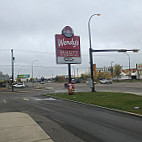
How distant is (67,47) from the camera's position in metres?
21.9

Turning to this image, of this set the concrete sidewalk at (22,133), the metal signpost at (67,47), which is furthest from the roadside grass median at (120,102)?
the metal signpost at (67,47)

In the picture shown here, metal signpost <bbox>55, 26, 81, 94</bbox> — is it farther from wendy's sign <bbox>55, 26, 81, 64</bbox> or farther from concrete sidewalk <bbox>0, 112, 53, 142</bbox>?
concrete sidewalk <bbox>0, 112, 53, 142</bbox>

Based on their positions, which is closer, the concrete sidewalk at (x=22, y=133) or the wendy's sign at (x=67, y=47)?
the concrete sidewalk at (x=22, y=133)

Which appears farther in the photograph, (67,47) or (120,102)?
(67,47)

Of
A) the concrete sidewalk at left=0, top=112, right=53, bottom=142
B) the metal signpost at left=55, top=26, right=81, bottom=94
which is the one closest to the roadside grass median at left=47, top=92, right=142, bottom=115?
the concrete sidewalk at left=0, top=112, right=53, bottom=142

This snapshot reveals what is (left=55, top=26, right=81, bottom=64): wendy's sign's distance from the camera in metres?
21.5

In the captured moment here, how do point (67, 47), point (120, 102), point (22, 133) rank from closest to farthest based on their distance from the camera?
point (22, 133)
point (120, 102)
point (67, 47)

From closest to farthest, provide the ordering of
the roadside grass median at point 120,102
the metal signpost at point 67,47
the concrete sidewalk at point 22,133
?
1. the concrete sidewalk at point 22,133
2. the roadside grass median at point 120,102
3. the metal signpost at point 67,47

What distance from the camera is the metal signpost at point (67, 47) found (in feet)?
70.4

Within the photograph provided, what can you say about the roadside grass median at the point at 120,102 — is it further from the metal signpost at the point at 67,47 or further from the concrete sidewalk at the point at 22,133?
the metal signpost at the point at 67,47

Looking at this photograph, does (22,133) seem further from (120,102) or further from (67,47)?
(67,47)

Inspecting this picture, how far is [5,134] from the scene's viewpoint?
598 centimetres

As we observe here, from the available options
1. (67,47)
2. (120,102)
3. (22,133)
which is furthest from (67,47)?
(22,133)

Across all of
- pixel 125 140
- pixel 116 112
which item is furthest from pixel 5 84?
pixel 125 140
